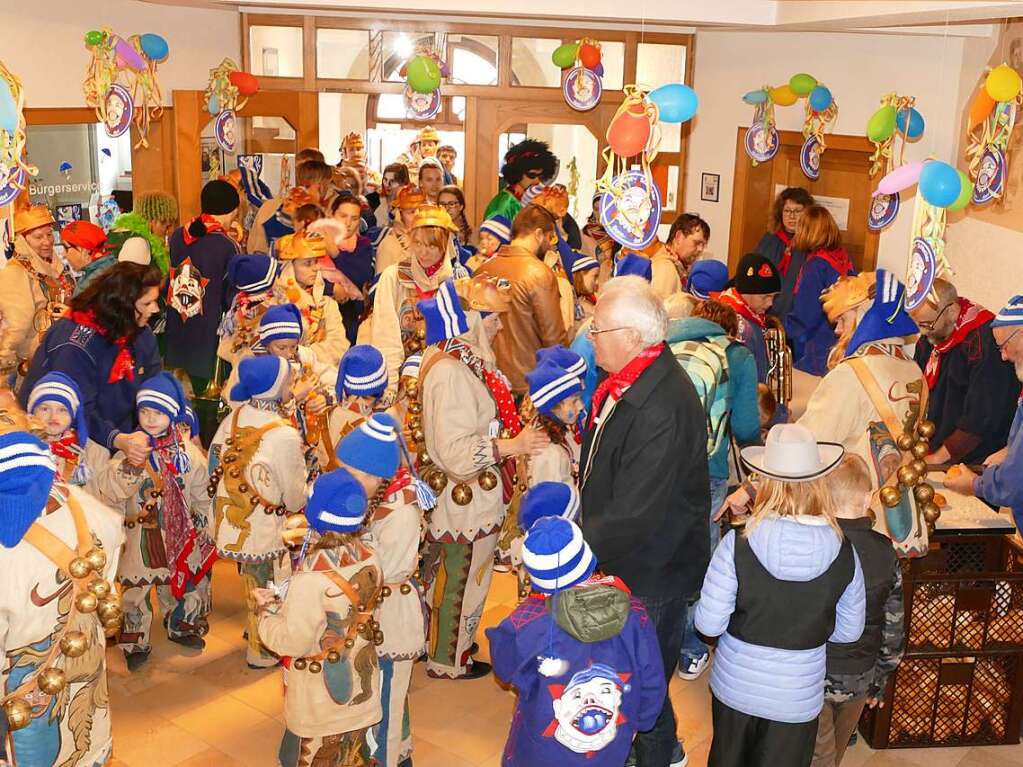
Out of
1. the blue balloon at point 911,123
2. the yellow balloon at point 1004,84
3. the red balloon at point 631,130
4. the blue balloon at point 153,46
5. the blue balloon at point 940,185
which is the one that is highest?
the blue balloon at point 153,46

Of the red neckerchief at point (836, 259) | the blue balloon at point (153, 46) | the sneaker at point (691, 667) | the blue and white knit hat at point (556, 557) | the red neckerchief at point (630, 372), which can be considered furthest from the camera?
the red neckerchief at point (836, 259)

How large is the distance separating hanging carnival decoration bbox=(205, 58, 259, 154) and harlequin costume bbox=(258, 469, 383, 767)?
569cm

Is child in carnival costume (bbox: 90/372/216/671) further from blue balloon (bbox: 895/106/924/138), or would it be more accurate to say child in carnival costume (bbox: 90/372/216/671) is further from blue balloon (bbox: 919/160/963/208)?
blue balloon (bbox: 895/106/924/138)

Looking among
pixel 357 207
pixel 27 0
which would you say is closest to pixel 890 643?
pixel 357 207

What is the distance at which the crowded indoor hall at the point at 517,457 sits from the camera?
3268mm

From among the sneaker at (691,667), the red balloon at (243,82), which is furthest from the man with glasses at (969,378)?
the red balloon at (243,82)

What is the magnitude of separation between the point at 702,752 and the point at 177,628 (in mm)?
2574

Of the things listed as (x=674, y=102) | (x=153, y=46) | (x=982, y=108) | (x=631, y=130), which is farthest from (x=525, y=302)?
(x=153, y=46)

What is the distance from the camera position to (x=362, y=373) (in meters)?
4.34

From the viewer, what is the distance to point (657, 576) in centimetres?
368

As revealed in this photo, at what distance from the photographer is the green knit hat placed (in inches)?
339

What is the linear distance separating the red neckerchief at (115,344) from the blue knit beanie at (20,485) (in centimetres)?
181

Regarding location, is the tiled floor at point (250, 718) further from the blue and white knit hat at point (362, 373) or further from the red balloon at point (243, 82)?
the red balloon at point (243, 82)

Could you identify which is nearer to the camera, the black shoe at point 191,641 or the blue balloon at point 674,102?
the black shoe at point 191,641
